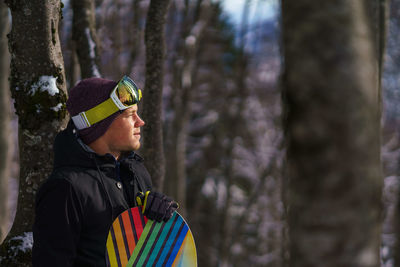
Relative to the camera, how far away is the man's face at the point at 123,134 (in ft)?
8.86

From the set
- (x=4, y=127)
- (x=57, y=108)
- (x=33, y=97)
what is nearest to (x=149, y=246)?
(x=57, y=108)

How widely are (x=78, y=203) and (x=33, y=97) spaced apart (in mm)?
1347

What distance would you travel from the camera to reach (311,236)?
3.74 feet

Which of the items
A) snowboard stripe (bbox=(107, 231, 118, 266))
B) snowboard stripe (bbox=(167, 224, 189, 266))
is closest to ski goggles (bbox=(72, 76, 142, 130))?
snowboard stripe (bbox=(107, 231, 118, 266))

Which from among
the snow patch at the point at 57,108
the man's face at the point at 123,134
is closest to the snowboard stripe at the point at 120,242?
the man's face at the point at 123,134

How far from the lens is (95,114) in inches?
106

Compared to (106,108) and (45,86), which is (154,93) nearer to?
(45,86)

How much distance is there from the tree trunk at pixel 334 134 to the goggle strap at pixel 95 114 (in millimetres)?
1685

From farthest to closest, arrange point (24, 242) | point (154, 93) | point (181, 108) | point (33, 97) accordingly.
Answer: point (181, 108) < point (154, 93) < point (33, 97) < point (24, 242)

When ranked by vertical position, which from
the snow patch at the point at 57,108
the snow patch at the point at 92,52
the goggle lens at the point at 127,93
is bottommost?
the snow patch at the point at 57,108

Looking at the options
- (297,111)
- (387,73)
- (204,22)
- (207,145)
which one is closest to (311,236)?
(297,111)

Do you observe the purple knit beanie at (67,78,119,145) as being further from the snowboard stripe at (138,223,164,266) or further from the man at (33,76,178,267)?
the snowboard stripe at (138,223,164,266)

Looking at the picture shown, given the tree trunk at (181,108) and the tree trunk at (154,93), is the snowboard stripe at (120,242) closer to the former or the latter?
the tree trunk at (154,93)

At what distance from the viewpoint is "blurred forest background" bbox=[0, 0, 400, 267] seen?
346 cm
